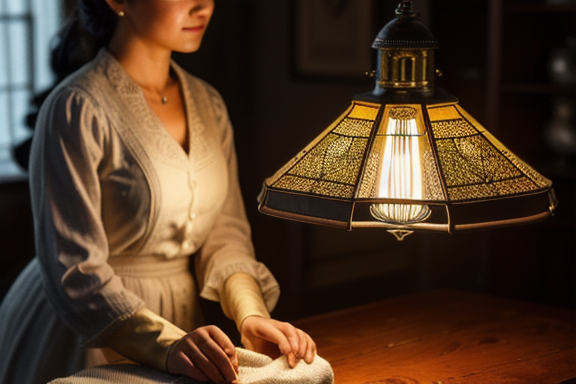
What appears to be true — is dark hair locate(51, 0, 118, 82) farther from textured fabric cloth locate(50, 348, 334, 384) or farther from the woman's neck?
textured fabric cloth locate(50, 348, 334, 384)

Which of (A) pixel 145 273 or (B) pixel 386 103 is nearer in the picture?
(B) pixel 386 103

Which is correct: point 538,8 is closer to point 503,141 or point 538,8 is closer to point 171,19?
point 503,141

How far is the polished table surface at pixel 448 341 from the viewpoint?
1623 mm

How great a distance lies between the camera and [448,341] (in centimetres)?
182

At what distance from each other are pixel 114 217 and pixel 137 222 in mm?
48

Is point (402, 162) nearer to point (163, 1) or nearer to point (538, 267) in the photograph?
point (163, 1)

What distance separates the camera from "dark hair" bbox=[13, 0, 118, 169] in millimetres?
1929

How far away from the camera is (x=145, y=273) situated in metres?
1.94

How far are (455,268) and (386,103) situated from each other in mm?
2735

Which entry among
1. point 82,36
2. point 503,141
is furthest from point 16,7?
point 82,36

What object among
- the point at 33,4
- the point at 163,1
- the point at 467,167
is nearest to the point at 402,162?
the point at 467,167

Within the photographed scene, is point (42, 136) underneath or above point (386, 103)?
underneath

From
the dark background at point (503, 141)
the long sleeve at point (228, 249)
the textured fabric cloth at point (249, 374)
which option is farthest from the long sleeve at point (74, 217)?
the dark background at point (503, 141)

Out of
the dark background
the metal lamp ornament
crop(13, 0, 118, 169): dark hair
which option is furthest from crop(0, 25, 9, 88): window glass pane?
the metal lamp ornament
